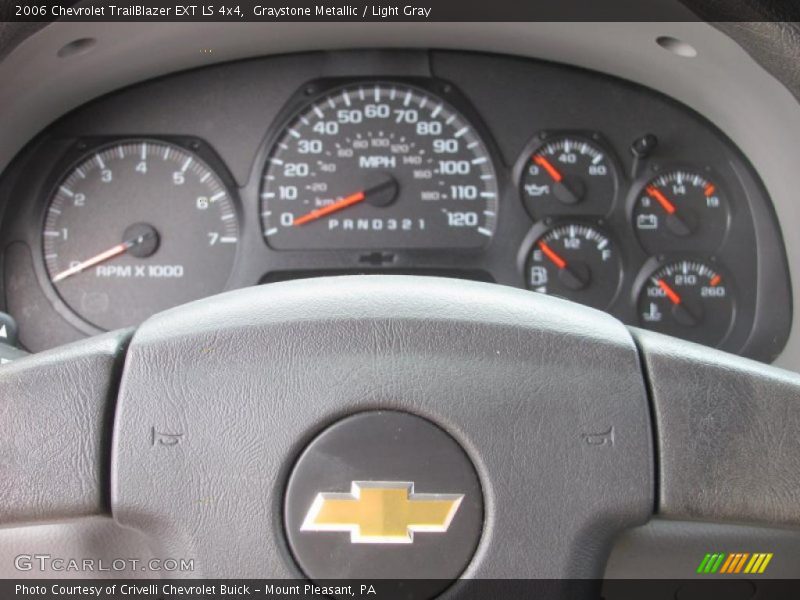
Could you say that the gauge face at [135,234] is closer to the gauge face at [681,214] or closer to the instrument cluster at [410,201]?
the instrument cluster at [410,201]

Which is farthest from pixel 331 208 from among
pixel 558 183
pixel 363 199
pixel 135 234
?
pixel 558 183

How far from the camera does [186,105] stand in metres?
3.07

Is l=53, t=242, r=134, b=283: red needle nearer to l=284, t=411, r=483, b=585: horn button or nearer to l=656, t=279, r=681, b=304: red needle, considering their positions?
l=656, t=279, r=681, b=304: red needle

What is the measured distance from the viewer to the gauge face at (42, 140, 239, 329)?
2990mm

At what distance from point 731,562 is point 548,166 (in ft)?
5.98

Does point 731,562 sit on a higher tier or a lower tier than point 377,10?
lower

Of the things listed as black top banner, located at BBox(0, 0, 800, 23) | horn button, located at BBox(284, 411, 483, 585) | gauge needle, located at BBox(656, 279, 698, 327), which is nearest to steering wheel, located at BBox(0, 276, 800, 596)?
horn button, located at BBox(284, 411, 483, 585)

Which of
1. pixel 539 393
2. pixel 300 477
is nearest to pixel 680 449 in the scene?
pixel 539 393

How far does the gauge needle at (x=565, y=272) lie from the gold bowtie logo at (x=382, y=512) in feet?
5.89

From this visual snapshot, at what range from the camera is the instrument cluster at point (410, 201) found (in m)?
2.98

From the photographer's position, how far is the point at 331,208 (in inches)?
120

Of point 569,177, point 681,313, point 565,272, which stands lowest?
point 681,313

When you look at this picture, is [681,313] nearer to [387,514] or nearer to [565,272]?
[565,272]

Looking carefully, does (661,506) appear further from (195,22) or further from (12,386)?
(195,22)
